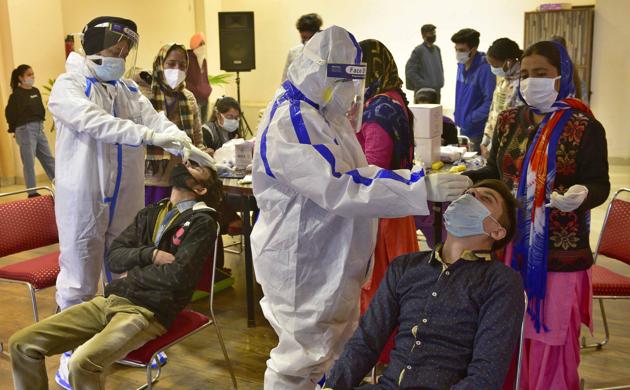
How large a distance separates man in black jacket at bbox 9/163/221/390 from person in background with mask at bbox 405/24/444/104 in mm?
5411

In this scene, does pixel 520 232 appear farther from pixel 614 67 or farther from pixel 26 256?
pixel 614 67

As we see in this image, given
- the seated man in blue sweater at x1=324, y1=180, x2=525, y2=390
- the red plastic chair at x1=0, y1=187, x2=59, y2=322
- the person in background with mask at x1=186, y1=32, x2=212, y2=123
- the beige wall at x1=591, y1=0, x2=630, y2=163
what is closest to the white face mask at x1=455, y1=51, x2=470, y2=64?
the person in background with mask at x1=186, y1=32, x2=212, y2=123

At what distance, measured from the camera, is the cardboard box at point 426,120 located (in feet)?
11.9

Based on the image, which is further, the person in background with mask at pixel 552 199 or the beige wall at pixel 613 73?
the beige wall at pixel 613 73

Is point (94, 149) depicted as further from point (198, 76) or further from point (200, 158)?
point (198, 76)

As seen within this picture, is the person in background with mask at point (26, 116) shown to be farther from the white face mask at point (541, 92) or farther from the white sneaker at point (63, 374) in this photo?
the white face mask at point (541, 92)

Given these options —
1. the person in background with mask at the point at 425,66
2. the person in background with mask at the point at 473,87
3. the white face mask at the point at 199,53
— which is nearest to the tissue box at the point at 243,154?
the person in background with mask at the point at 473,87

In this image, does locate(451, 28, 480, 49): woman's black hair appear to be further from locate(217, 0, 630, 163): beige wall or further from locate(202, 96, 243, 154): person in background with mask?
locate(217, 0, 630, 163): beige wall

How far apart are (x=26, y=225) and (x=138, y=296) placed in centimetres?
110

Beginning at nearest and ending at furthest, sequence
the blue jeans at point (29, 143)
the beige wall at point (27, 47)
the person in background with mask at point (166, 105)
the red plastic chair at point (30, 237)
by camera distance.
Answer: the red plastic chair at point (30, 237), the person in background with mask at point (166, 105), the blue jeans at point (29, 143), the beige wall at point (27, 47)

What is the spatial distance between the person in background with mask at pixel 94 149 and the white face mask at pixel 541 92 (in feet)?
4.32

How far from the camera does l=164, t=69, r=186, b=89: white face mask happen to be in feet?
12.6

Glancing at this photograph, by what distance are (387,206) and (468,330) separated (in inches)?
→ 16.9

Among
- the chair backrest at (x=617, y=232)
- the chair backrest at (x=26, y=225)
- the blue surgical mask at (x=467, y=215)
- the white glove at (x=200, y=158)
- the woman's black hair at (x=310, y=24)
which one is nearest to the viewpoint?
the blue surgical mask at (x=467, y=215)
